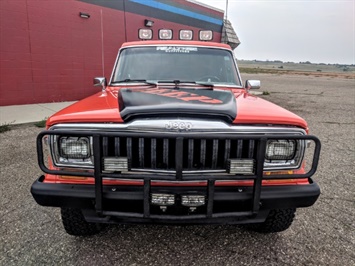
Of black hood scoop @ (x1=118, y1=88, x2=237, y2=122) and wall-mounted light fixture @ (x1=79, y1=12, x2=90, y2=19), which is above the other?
wall-mounted light fixture @ (x1=79, y1=12, x2=90, y2=19)

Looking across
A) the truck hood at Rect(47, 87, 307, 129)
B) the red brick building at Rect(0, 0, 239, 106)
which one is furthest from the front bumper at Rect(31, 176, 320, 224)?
Result: the red brick building at Rect(0, 0, 239, 106)

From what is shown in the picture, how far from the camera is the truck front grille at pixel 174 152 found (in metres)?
1.98

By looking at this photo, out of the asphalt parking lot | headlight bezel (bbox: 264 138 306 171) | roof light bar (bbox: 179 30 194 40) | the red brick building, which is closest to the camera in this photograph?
headlight bezel (bbox: 264 138 306 171)

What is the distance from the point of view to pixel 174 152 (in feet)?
6.57

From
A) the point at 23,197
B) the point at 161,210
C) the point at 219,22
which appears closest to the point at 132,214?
the point at 161,210

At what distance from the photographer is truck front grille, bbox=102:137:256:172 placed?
77.8 inches

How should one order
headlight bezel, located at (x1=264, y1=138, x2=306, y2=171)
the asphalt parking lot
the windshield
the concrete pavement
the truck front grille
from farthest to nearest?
the concrete pavement, the windshield, the asphalt parking lot, headlight bezel, located at (x1=264, y1=138, x2=306, y2=171), the truck front grille

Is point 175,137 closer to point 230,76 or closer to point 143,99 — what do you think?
point 143,99

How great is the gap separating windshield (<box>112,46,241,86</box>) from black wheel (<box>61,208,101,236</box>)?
1.73 metres

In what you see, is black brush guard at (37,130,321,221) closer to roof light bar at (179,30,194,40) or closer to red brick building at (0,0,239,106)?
roof light bar at (179,30,194,40)

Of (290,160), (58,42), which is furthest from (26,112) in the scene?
(290,160)

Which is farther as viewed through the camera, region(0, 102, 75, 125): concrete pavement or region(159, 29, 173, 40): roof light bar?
region(0, 102, 75, 125): concrete pavement

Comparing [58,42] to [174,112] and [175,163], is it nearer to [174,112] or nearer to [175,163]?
[174,112]

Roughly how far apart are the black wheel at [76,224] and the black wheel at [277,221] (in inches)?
59.6
